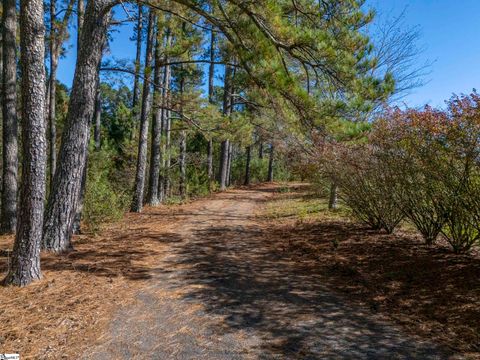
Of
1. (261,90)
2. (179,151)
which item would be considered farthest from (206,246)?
(179,151)

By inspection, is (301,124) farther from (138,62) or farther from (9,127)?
(9,127)

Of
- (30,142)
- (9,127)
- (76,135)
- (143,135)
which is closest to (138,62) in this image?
(143,135)

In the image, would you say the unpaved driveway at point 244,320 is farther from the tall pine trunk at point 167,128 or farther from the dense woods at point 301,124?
the tall pine trunk at point 167,128

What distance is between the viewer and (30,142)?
4.17m

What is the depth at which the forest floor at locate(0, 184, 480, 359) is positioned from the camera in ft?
10.2

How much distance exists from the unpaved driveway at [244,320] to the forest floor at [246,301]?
0.04 ft

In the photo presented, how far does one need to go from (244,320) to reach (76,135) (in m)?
3.85

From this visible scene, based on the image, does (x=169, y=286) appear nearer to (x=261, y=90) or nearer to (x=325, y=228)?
(x=261, y=90)

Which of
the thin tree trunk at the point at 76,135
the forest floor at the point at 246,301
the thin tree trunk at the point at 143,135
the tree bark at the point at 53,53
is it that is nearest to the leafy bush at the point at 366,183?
the forest floor at the point at 246,301

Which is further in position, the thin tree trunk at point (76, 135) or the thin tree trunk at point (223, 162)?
the thin tree trunk at point (223, 162)

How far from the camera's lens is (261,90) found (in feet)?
20.2

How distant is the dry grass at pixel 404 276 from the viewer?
142 inches
